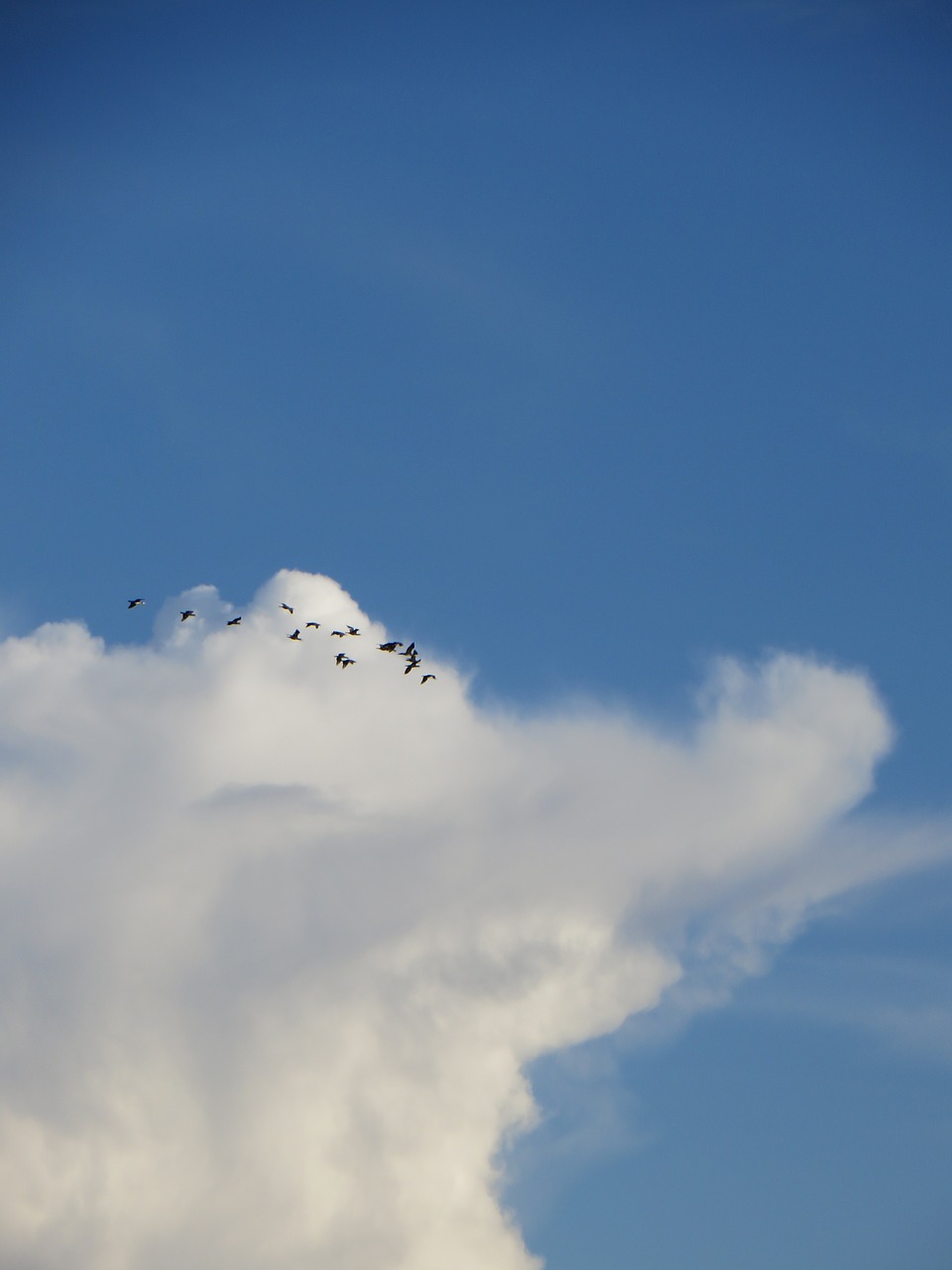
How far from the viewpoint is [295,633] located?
18362 cm

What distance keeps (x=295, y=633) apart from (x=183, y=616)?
14.8m

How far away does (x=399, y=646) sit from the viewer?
184 meters

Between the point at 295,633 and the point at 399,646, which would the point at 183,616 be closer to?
the point at 295,633

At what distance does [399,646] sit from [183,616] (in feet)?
94.0

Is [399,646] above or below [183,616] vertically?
below

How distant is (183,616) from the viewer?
596 ft

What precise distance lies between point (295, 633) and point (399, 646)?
13950mm

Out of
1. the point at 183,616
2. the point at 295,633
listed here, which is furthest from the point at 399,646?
the point at 183,616
